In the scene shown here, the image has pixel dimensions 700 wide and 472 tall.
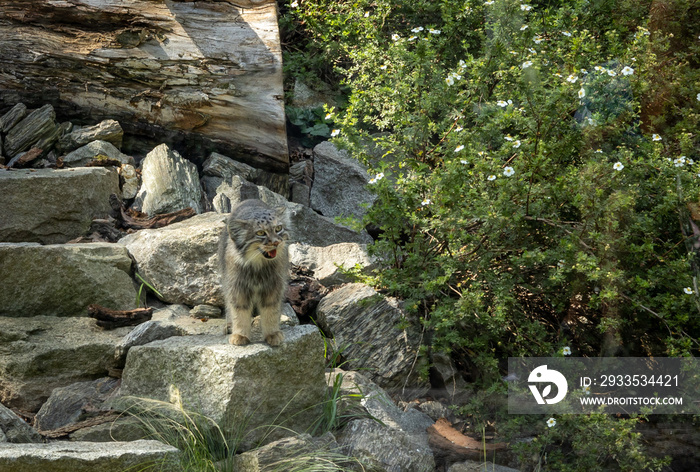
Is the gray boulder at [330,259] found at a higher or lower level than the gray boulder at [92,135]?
lower

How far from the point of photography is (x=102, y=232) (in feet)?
20.1

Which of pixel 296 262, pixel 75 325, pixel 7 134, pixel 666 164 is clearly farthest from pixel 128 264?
pixel 666 164

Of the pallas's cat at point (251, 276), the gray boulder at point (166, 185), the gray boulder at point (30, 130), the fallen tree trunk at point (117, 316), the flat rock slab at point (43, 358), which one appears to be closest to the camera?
the pallas's cat at point (251, 276)

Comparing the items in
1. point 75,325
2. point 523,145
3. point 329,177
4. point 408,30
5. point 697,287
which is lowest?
point 75,325

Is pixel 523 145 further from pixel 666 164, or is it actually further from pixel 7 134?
pixel 7 134

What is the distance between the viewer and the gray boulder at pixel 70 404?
418 cm

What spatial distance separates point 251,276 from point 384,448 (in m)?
1.39

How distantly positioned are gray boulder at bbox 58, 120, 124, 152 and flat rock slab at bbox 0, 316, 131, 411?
256 cm

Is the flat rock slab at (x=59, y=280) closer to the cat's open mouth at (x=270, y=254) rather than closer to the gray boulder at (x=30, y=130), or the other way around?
the cat's open mouth at (x=270, y=254)

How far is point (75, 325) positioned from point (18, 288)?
22.0 inches

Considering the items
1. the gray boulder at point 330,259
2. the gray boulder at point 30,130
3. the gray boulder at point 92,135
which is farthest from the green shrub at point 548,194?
the gray boulder at point 30,130

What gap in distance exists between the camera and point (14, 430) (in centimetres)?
363

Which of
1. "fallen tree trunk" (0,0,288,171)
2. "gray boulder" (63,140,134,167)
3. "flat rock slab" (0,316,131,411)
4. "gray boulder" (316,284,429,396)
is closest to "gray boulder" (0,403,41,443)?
"flat rock slab" (0,316,131,411)

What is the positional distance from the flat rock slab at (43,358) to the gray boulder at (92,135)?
2.56 meters
